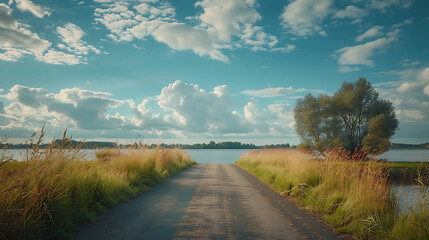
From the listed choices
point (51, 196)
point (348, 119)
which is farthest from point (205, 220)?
point (348, 119)

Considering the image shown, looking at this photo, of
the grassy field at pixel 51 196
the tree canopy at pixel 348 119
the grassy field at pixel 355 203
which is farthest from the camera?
the tree canopy at pixel 348 119

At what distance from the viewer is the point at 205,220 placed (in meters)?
5.57

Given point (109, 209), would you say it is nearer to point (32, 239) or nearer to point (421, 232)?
point (32, 239)

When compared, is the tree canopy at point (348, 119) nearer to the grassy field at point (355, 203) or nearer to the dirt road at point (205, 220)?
the grassy field at point (355, 203)

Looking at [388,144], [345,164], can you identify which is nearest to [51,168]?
[345,164]

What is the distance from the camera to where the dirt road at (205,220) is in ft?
15.3

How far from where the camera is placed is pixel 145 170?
38.3 ft

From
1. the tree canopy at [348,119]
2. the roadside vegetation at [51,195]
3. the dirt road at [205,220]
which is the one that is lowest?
the dirt road at [205,220]

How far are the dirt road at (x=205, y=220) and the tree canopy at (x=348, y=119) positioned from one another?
95.5 ft

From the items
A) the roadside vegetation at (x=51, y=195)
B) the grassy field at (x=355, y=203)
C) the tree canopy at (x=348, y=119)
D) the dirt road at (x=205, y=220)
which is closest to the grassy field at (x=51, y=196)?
the roadside vegetation at (x=51, y=195)

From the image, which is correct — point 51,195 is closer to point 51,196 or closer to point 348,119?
point 51,196

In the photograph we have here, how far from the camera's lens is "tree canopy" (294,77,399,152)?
3266 cm

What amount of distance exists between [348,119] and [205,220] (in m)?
37.5

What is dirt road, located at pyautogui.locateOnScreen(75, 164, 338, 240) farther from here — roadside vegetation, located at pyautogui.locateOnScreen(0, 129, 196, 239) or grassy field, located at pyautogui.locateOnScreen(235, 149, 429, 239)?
grassy field, located at pyautogui.locateOnScreen(235, 149, 429, 239)
